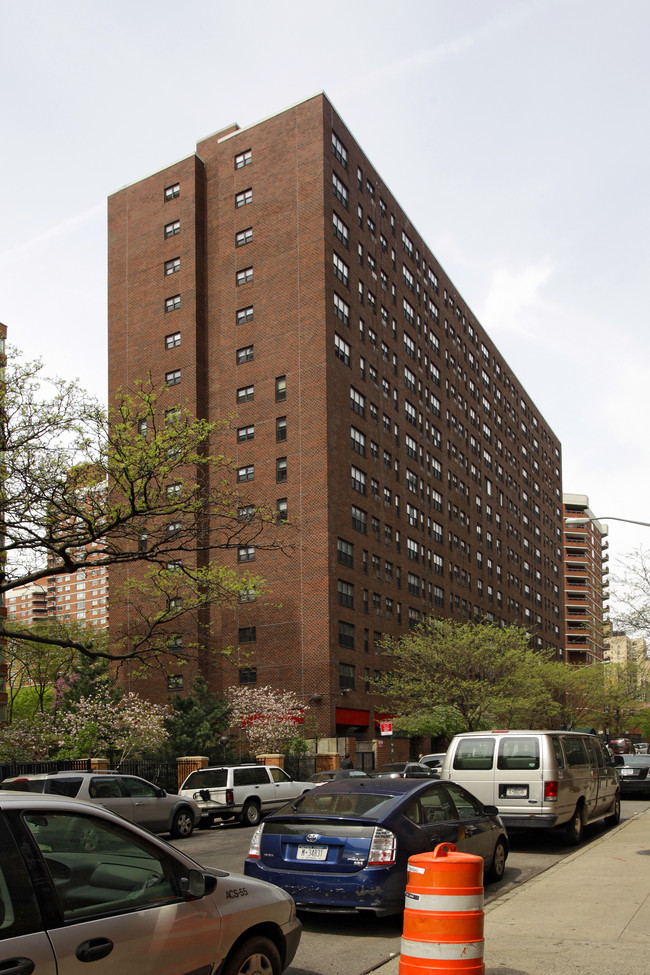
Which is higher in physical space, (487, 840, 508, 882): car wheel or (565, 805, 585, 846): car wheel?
(487, 840, 508, 882): car wheel

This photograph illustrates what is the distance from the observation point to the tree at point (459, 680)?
48219 millimetres

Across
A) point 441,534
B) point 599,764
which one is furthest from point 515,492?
point 599,764

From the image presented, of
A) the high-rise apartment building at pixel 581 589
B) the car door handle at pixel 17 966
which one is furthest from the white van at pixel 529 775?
the high-rise apartment building at pixel 581 589

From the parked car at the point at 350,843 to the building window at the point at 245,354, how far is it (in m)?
44.9

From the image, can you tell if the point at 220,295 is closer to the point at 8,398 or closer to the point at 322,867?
the point at 8,398

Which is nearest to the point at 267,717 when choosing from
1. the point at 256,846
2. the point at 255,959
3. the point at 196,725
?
the point at 196,725

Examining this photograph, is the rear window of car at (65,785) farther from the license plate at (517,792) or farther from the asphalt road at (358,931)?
the license plate at (517,792)

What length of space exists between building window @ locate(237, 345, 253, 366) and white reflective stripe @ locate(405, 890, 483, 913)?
4887 cm

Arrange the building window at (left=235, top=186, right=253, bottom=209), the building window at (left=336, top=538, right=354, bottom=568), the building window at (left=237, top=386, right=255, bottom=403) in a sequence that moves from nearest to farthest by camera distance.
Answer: the building window at (left=336, top=538, right=354, bottom=568)
the building window at (left=237, top=386, right=255, bottom=403)
the building window at (left=235, top=186, right=253, bottom=209)

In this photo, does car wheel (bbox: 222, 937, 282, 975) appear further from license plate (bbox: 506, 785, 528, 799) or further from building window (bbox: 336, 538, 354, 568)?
building window (bbox: 336, 538, 354, 568)

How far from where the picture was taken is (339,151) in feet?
182

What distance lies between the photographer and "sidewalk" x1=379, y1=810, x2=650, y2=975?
23.9 ft

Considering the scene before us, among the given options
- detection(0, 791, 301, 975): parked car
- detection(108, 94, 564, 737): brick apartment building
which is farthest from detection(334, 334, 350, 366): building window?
detection(0, 791, 301, 975): parked car

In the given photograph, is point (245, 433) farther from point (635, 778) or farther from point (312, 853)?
point (312, 853)
